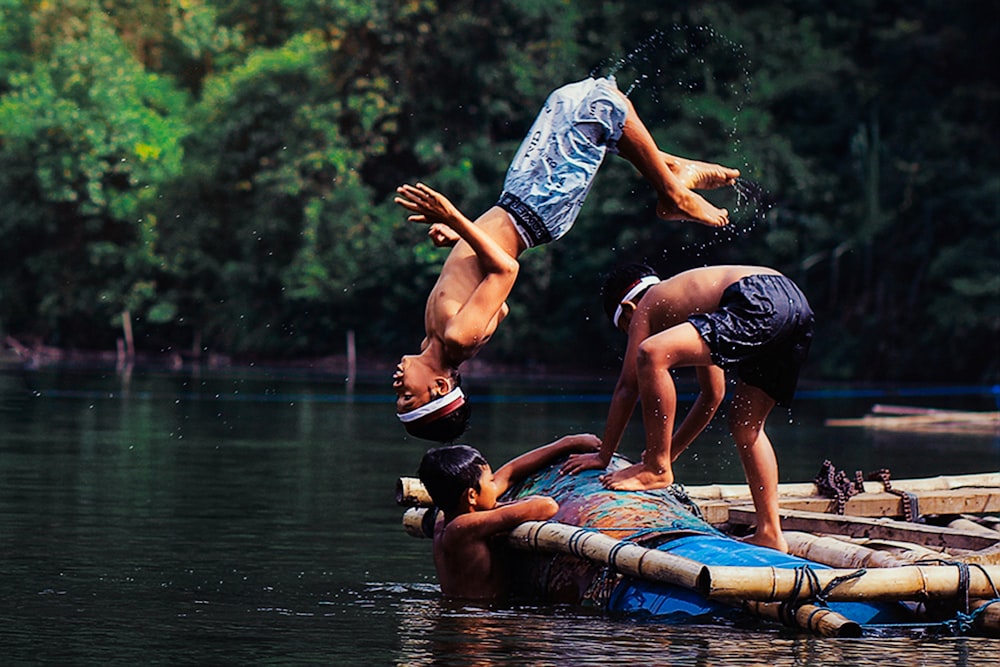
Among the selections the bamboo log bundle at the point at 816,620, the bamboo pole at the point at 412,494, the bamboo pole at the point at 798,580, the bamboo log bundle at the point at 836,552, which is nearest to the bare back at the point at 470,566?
the bamboo pole at the point at 412,494

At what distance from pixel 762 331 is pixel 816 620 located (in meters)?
1.76

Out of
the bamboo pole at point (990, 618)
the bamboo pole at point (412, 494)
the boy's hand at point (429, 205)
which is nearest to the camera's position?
the bamboo pole at point (990, 618)

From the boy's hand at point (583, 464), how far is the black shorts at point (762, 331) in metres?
0.83

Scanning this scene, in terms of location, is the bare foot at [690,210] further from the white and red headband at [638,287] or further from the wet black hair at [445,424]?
the wet black hair at [445,424]

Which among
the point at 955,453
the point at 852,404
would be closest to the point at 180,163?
the point at 852,404

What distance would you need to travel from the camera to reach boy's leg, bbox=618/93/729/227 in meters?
8.89

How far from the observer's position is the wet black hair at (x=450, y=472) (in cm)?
873

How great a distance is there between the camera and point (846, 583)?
7352 millimetres

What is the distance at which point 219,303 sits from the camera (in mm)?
51500

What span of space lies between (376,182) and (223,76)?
11106mm

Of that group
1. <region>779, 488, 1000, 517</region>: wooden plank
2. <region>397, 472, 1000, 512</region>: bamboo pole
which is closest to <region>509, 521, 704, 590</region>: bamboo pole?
<region>397, 472, 1000, 512</region>: bamboo pole

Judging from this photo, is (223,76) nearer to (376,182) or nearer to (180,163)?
(180,163)

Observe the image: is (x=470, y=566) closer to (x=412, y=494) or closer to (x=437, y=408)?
(x=437, y=408)

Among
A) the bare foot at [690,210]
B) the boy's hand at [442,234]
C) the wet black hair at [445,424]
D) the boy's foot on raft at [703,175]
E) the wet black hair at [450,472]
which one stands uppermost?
the boy's foot on raft at [703,175]
